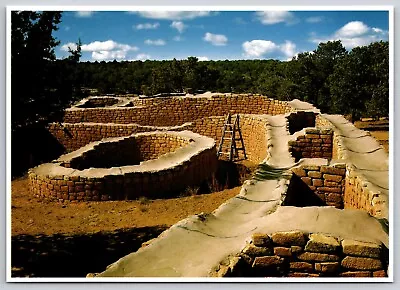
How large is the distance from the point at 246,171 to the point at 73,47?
19.0 ft

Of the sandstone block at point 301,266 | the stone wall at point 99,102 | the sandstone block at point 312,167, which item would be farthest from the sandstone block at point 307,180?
the stone wall at point 99,102

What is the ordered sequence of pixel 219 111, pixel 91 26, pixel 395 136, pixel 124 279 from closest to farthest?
pixel 124 279 < pixel 395 136 < pixel 91 26 < pixel 219 111

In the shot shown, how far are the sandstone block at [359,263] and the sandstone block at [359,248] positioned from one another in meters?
0.06

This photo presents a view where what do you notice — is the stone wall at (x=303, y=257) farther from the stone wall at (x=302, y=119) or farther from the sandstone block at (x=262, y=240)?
the stone wall at (x=302, y=119)

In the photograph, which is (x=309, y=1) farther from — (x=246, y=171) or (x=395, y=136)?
(x=246, y=171)

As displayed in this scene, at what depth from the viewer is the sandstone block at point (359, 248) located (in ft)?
12.0

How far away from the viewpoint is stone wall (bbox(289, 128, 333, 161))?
316 inches

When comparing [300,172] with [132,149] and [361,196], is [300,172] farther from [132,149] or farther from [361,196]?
[132,149]

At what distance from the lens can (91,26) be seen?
5.16 meters

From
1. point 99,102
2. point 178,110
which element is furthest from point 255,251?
point 99,102

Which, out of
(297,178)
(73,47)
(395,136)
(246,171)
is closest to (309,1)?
(395,136)

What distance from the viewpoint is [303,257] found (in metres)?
3.82

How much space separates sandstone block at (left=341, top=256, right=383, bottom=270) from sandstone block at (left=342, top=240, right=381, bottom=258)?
0.21ft

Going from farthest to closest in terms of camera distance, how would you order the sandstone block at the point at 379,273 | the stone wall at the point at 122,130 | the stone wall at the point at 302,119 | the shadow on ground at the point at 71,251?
the stone wall at the point at 122,130 → the stone wall at the point at 302,119 → the shadow on ground at the point at 71,251 → the sandstone block at the point at 379,273
